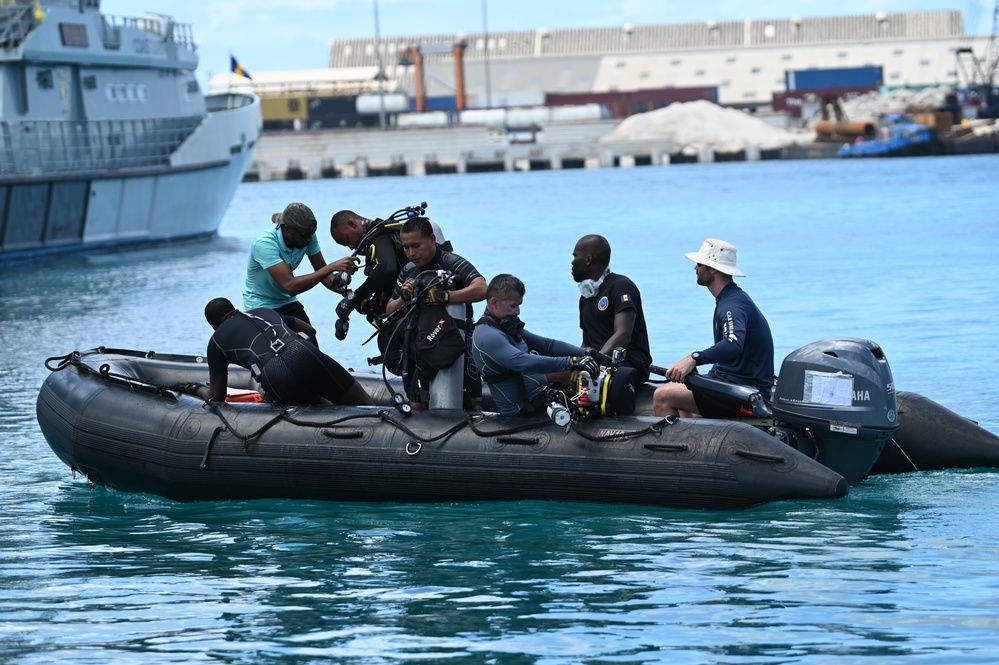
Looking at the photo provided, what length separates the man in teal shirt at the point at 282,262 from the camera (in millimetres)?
11133

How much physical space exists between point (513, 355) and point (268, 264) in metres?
2.66

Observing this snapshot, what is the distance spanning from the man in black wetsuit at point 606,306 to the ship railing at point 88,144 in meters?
27.9

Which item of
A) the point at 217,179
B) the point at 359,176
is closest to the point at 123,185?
the point at 217,179

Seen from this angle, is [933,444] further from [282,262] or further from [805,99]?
[805,99]

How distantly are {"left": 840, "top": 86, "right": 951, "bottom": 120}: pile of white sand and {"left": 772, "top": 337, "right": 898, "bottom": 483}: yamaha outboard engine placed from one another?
10087 cm

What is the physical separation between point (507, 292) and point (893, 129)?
85.1 meters

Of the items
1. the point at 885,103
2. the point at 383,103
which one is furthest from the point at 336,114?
the point at 885,103

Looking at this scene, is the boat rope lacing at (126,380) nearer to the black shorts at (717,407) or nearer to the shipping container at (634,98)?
the black shorts at (717,407)

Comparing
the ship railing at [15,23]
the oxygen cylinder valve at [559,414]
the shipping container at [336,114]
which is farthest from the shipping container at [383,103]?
the oxygen cylinder valve at [559,414]

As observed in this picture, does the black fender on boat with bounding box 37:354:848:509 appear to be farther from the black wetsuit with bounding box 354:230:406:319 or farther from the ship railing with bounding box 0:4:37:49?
the ship railing with bounding box 0:4:37:49

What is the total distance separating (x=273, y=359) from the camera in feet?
34.5

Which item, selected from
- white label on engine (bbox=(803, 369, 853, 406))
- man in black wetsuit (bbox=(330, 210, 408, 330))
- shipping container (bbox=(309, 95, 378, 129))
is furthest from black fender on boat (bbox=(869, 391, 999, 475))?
shipping container (bbox=(309, 95, 378, 129))

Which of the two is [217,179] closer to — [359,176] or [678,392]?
[678,392]

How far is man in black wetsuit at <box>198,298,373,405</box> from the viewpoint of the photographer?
34.6 ft
